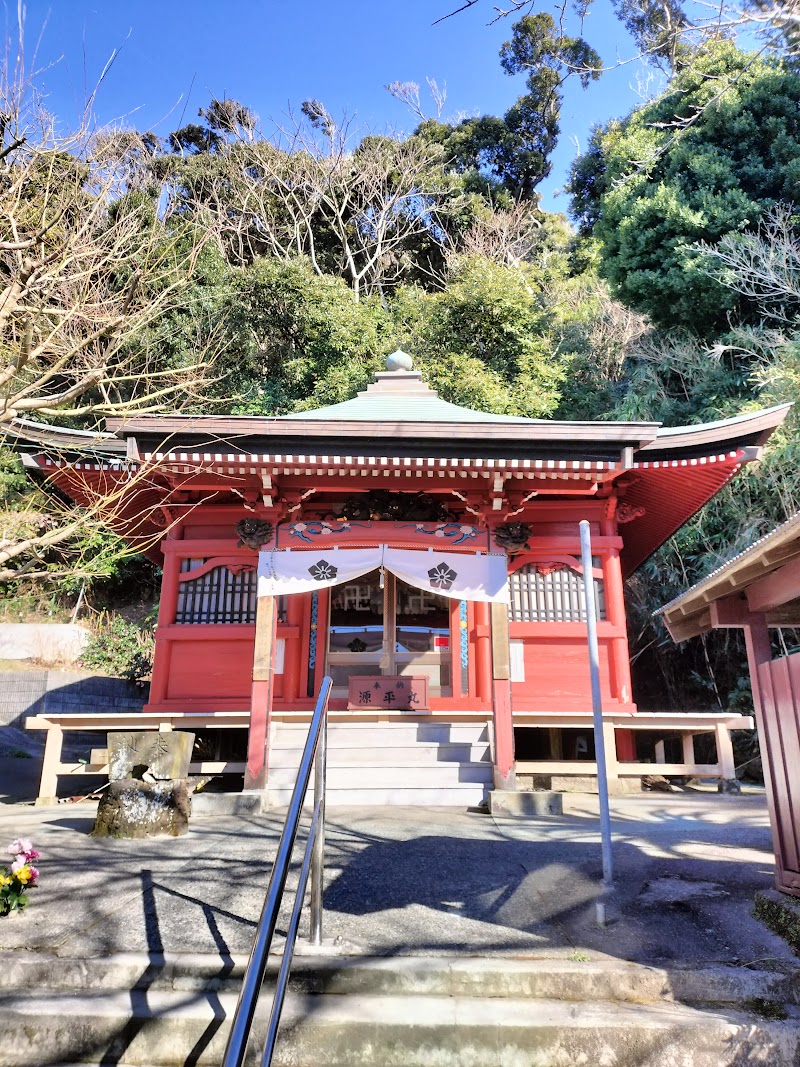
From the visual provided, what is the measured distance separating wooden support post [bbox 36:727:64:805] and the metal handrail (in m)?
5.96

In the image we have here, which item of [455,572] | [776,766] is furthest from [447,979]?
[455,572]

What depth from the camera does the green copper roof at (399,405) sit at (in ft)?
32.0

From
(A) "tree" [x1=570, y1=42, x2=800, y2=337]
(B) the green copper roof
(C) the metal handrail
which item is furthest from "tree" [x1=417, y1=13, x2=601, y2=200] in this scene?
(C) the metal handrail

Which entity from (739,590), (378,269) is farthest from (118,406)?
(378,269)

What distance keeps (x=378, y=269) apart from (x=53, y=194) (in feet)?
64.0

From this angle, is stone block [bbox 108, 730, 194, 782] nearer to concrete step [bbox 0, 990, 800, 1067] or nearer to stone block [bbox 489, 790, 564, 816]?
stone block [bbox 489, 790, 564, 816]

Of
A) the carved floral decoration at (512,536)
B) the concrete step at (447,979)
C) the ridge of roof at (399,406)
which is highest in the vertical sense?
the ridge of roof at (399,406)

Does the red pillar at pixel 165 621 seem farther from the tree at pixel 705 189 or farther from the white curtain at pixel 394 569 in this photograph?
the tree at pixel 705 189

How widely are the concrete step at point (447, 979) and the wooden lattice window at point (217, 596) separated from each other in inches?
264

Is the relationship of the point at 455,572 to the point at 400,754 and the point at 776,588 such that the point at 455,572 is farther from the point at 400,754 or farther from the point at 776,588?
the point at 776,588

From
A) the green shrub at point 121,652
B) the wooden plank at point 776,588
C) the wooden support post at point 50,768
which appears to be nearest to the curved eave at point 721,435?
the wooden plank at point 776,588

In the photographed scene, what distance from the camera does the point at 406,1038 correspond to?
2834 mm

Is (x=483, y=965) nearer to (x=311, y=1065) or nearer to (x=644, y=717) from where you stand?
(x=311, y=1065)

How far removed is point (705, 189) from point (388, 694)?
14.4 metres
